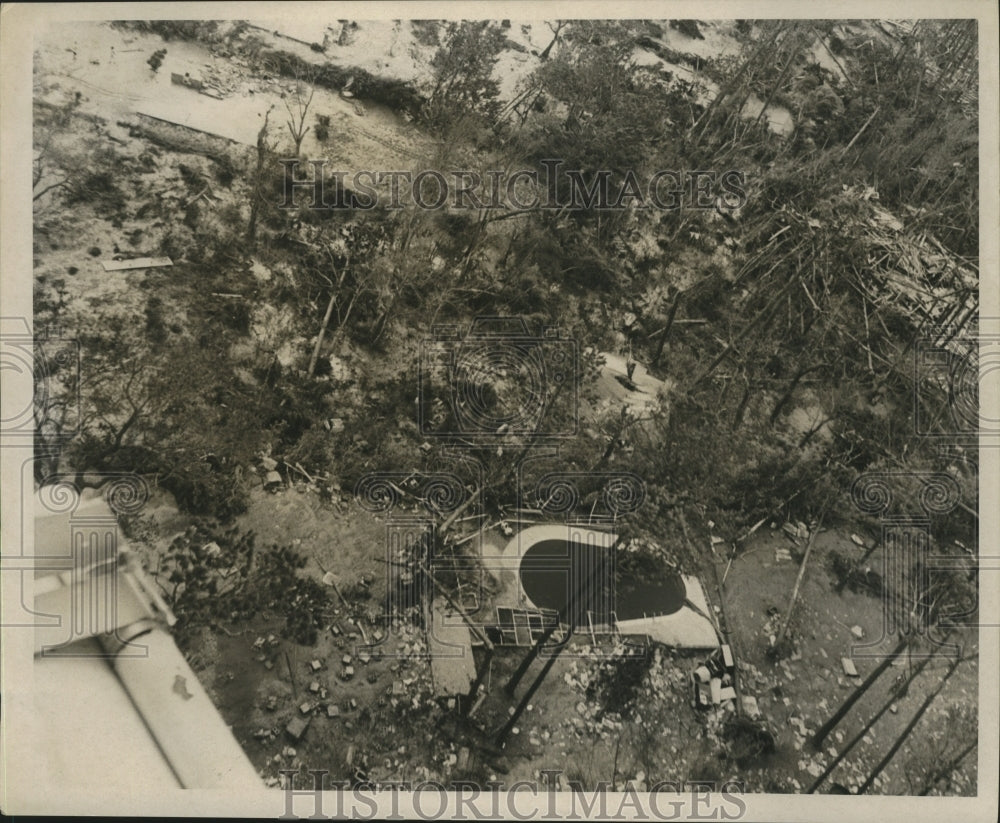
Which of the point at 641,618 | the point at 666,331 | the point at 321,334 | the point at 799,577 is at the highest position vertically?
the point at 666,331

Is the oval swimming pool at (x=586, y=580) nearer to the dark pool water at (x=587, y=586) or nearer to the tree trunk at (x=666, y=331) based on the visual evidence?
the dark pool water at (x=587, y=586)

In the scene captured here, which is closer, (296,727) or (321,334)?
(296,727)

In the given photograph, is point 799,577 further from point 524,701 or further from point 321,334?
point 321,334

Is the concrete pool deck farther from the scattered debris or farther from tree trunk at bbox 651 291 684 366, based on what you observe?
the scattered debris

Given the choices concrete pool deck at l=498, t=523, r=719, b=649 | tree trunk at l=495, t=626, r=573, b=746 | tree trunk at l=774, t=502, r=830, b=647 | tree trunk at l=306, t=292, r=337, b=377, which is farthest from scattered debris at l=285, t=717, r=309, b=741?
tree trunk at l=774, t=502, r=830, b=647

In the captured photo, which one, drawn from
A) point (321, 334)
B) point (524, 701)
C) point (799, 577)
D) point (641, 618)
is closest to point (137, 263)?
point (321, 334)

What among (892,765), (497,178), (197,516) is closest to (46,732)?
(197,516)
